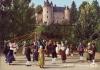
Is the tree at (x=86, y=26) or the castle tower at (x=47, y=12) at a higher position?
the castle tower at (x=47, y=12)

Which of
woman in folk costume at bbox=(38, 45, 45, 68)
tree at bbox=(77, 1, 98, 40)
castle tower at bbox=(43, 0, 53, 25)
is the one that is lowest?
woman in folk costume at bbox=(38, 45, 45, 68)

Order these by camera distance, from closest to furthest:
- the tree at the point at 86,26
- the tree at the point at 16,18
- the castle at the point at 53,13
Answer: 1. the tree at the point at 86,26
2. the tree at the point at 16,18
3. the castle at the point at 53,13

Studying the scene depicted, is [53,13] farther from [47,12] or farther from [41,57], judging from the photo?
[41,57]

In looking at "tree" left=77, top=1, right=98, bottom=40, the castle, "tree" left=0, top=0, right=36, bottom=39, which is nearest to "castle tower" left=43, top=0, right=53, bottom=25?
the castle

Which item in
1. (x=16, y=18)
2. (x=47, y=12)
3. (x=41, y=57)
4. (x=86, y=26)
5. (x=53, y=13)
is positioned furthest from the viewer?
(x=53, y=13)

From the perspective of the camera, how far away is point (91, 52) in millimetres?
28547

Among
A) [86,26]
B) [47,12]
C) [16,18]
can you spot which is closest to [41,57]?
[86,26]

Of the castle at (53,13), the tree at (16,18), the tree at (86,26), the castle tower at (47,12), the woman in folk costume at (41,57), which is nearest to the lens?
the woman in folk costume at (41,57)

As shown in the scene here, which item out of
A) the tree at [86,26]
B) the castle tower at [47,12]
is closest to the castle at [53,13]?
the castle tower at [47,12]

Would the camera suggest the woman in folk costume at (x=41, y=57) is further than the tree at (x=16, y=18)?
No

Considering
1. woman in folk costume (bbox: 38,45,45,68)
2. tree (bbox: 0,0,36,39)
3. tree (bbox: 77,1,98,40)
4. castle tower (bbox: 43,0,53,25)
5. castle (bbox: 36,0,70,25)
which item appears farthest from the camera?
castle tower (bbox: 43,0,53,25)

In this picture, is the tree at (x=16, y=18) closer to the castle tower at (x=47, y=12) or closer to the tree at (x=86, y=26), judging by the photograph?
the tree at (x=86, y=26)

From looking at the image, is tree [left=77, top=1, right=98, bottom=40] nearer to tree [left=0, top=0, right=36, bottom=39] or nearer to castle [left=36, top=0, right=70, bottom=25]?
tree [left=0, top=0, right=36, bottom=39]

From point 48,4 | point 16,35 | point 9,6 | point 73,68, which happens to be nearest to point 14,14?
point 9,6
